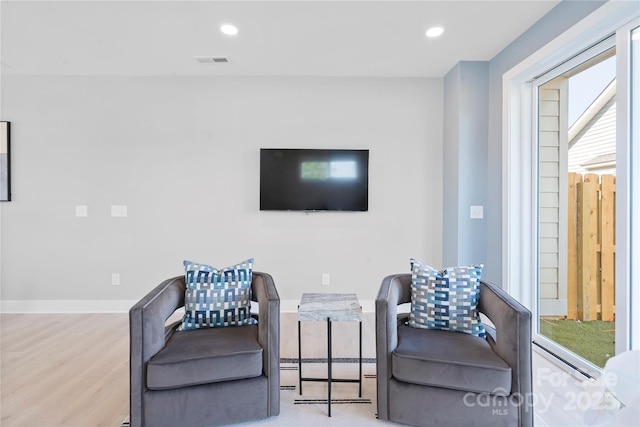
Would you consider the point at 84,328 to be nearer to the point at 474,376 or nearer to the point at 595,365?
the point at 474,376

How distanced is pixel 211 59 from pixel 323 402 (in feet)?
10.5

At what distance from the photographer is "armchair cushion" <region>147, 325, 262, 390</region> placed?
1639mm

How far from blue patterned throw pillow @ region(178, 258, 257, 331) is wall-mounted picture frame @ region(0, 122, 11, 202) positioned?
3.12 m

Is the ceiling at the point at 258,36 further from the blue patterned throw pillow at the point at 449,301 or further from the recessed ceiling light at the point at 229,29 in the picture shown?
the blue patterned throw pillow at the point at 449,301

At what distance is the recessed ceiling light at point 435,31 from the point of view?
2.73 m

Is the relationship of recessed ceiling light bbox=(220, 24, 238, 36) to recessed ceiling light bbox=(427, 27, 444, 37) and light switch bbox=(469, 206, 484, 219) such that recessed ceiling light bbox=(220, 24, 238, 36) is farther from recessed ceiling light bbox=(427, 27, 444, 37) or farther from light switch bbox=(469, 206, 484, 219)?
light switch bbox=(469, 206, 484, 219)

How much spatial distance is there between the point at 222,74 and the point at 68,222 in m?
2.40

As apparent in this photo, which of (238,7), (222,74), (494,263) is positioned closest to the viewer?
(238,7)

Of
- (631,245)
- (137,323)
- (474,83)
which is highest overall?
(474,83)

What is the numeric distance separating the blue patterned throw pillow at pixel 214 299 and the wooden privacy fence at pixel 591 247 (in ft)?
7.83

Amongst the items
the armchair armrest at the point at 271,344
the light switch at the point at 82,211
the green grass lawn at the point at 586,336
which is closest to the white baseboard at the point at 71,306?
the light switch at the point at 82,211

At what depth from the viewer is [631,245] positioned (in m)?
1.93

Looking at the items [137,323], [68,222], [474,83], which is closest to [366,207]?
[474,83]

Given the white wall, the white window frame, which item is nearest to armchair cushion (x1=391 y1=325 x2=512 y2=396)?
the white window frame
